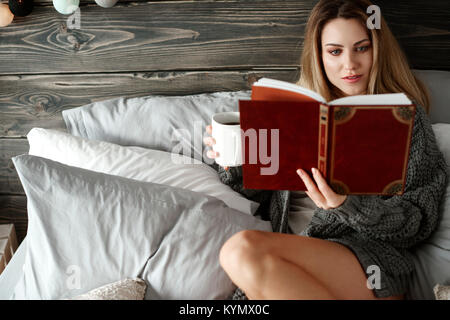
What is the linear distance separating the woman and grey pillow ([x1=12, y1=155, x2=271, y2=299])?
0.09 m

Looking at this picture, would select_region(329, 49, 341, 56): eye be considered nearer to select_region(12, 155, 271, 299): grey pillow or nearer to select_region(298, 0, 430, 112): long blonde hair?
select_region(298, 0, 430, 112): long blonde hair

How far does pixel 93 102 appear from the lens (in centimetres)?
161

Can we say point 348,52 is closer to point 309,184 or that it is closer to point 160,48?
point 309,184

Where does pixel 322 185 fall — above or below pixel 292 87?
below

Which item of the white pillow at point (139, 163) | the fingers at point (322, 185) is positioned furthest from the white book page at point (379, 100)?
the white pillow at point (139, 163)

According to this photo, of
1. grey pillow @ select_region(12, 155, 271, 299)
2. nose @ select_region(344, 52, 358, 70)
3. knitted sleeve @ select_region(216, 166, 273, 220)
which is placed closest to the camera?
grey pillow @ select_region(12, 155, 271, 299)

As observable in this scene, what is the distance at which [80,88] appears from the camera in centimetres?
160

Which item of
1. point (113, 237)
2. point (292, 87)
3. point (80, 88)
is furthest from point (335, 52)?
point (80, 88)

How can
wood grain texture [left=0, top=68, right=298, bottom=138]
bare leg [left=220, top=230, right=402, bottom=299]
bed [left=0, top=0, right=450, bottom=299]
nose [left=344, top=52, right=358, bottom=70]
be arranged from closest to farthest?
bare leg [left=220, top=230, right=402, bottom=299] → nose [left=344, top=52, right=358, bottom=70] → bed [left=0, top=0, right=450, bottom=299] → wood grain texture [left=0, top=68, right=298, bottom=138]

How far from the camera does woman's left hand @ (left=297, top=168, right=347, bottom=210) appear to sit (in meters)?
0.91

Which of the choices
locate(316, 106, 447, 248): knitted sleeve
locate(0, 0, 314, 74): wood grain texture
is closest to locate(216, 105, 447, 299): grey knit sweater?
locate(316, 106, 447, 248): knitted sleeve

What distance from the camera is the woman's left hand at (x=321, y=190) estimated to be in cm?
91

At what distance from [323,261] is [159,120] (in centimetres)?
71
